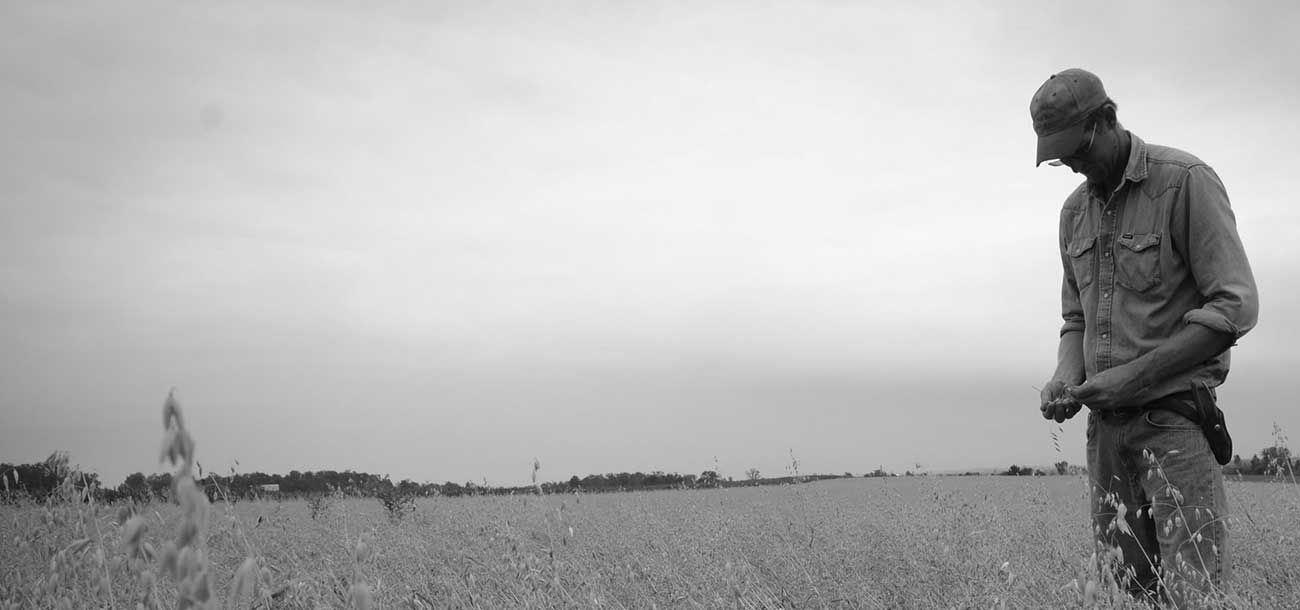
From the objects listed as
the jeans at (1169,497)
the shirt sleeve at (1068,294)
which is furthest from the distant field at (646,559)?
the shirt sleeve at (1068,294)

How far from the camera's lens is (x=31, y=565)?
203 inches

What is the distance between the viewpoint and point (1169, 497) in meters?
2.54

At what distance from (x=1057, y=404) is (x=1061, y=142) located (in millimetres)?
828

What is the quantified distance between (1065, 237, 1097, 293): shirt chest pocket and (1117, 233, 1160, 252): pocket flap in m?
0.14

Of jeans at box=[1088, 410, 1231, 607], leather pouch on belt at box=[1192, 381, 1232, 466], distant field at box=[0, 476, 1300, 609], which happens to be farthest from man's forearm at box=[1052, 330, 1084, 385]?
distant field at box=[0, 476, 1300, 609]

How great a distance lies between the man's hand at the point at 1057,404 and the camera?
279 cm

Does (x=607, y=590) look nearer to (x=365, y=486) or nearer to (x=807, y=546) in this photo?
(x=807, y=546)

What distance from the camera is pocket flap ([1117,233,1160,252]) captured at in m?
2.63

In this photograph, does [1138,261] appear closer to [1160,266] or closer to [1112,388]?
[1160,266]

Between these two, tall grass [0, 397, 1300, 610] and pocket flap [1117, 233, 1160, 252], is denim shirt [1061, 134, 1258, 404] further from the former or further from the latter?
tall grass [0, 397, 1300, 610]

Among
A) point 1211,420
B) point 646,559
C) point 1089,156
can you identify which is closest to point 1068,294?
point 1089,156

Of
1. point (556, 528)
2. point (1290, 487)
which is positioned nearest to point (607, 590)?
point (556, 528)

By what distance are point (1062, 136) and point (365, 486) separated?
1152 cm

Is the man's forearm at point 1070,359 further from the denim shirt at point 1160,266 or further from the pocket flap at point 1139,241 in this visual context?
the pocket flap at point 1139,241
